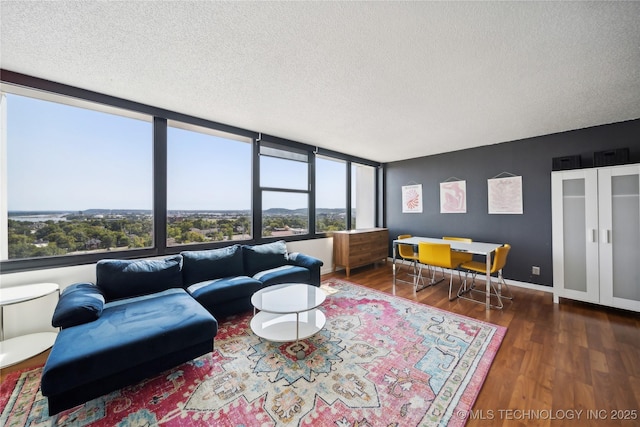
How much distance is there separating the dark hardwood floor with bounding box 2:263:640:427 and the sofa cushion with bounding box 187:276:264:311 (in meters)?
1.27

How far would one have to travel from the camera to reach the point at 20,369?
75.0 inches

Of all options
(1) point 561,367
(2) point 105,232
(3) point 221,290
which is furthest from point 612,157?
(2) point 105,232

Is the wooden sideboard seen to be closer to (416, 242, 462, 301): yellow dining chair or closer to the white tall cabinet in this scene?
(416, 242, 462, 301): yellow dining chair

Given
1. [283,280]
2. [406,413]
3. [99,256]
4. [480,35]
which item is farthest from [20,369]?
[480,35]

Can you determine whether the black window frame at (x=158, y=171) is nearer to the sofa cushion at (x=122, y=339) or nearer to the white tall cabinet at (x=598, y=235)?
the sofa cushion at (x=122, y=339)

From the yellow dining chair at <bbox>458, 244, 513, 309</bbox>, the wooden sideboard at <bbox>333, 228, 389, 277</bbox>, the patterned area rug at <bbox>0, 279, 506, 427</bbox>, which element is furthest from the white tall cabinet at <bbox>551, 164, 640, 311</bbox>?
the wooden sideboard at <bbox>333, 228, 389, 277</bbox>

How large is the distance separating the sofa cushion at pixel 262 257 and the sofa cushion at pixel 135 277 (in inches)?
33.7

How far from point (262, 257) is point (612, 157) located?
191 inches

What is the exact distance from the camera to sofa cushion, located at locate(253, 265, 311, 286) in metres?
→ 3.06

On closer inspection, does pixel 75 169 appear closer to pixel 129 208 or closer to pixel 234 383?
pixel 129 208

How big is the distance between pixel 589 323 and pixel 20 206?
20.4 ft

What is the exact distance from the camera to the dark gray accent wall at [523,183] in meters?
3.43

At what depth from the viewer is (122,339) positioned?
5.35 ft

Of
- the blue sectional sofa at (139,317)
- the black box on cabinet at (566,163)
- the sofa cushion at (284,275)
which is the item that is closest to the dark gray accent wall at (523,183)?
the black box on cabinet at (566,163)
